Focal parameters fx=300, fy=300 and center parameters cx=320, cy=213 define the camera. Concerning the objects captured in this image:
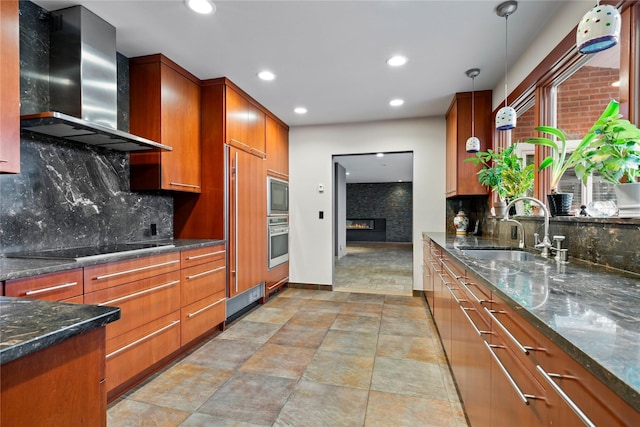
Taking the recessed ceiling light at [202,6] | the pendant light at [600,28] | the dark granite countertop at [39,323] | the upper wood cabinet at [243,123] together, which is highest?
the recessed ceiling light at [202,6]

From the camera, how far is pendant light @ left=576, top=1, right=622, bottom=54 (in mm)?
1071

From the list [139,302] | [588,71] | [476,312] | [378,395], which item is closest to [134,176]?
[139,302]

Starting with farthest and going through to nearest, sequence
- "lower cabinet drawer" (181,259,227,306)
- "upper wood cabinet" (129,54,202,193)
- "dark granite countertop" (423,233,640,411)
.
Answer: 1. "upper wood cabinet" (129,54,202,193)
2. "lower cabinet drawer" (181,259,227,306)
3. "dark granite countertop" (423,233,640,411)

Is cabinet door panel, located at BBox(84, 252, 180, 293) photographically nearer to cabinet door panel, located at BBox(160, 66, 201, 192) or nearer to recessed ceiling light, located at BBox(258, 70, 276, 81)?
cabinet door panel, located at BBox(160, 66, 201, 192)

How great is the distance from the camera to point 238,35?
7.34 ft

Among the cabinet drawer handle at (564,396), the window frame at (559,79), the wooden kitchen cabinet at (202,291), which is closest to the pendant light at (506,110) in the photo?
the window frame at (559,79)

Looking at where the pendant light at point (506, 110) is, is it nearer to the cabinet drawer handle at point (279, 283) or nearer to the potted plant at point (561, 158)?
the potted plant at point (561, 158)

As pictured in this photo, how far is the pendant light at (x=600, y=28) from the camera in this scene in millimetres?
1071

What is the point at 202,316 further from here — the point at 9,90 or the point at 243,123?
the point at 243,123

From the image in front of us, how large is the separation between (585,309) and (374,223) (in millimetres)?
10767

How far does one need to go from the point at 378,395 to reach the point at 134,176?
253 centimetres

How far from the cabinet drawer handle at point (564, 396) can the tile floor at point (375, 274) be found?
11.7 ft

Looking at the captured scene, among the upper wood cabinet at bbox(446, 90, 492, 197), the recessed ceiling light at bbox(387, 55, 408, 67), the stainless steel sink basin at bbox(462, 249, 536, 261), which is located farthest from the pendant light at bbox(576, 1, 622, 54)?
the upper wood cabinet at bbox(446, 90, 492, 197)

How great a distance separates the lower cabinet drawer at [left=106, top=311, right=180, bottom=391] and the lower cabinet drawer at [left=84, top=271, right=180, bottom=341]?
0.05m
